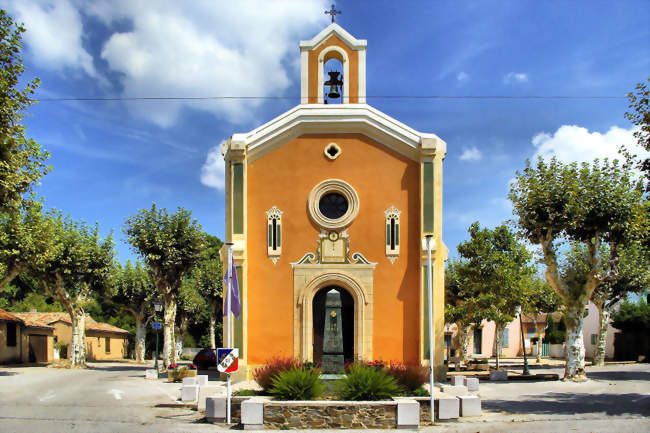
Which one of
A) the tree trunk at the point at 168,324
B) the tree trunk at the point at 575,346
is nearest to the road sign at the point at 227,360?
the tree trunk at the point at 575,346

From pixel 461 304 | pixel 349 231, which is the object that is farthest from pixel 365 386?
pixel 461 304

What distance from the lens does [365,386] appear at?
12.8 meters

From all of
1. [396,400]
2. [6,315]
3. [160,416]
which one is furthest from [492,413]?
[6,315]

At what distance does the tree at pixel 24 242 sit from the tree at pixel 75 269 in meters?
1.24

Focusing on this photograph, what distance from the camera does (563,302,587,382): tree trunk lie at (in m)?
21.2

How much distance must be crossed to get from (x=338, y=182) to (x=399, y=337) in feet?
18.6

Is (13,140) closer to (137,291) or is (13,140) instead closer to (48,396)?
(48,396)

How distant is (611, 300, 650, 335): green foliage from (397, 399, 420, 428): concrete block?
29.4 metres

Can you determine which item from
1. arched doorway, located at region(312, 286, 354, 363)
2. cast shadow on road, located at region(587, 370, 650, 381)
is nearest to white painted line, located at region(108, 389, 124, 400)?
arched doorway, located at region(312, 286, 354, 363)

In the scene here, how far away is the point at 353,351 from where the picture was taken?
63.5 feet

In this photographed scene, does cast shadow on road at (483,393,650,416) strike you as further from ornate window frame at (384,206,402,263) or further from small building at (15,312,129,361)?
small building at (15,312,129,361)

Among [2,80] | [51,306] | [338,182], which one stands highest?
[2,80]

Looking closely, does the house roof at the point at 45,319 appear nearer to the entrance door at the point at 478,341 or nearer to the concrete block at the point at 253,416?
the entrance door at the point at 478,341

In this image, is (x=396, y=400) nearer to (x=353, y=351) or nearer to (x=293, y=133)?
(x=353, y=351)
